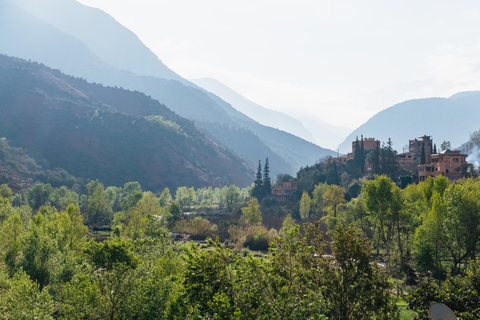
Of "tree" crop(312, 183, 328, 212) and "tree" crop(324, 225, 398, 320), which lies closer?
"tree" crop(324, 225, 398, 320)

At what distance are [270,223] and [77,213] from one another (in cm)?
4683

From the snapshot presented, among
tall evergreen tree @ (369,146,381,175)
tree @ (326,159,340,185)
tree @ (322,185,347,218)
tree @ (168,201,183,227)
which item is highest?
tall evergreen tree @ (369,146,381,175)

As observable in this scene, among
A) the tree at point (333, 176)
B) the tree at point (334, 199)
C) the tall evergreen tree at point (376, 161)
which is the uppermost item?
the tall evergreen tree at point (376, 161)

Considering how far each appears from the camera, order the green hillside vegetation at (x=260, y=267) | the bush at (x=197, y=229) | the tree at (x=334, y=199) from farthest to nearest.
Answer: the bush at (x=197, y=229) → the tree at (x=334, y=199) → the green hillside vegetation at (x=260, y=267)

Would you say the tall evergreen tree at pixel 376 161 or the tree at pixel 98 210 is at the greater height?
the tall evergreen tree at pixel 376 161

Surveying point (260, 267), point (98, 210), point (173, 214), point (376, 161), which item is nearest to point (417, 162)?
point (376, 161)

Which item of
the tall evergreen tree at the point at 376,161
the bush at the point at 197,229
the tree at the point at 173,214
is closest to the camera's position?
the tree at the point at 173,214

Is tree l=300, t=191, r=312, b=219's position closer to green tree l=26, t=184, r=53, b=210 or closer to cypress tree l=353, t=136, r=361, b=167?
cypress tree l=353, t=136, r=361, b=167

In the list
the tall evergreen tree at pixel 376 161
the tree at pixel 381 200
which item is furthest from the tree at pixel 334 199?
the tree at pixel 381 200

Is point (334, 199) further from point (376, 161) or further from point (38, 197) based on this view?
point (38, 197)

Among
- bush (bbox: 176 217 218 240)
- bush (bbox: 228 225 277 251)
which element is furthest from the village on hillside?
bush (bbox: 176 217 218 240)

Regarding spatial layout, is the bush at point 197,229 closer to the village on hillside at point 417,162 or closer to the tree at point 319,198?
the tree at point 319,198

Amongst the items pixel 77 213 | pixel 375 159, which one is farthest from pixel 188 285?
pixel 375 159

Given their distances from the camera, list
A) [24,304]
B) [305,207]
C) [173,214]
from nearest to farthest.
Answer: [24,304] → [173,214] → [305,207]
